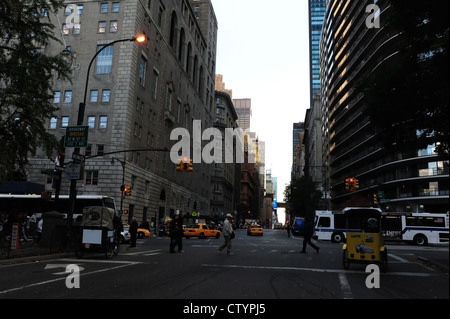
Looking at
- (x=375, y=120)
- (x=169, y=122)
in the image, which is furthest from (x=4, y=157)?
(x=169, y=122)

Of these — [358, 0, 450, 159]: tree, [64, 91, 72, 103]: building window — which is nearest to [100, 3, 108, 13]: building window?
[64, 91, 72, 103]: building window

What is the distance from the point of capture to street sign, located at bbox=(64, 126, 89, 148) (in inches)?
676

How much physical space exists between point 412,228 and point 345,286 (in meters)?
28.4

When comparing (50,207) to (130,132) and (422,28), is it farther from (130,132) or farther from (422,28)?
(422,28)

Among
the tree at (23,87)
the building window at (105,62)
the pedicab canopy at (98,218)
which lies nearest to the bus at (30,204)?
the tree at (23,87)

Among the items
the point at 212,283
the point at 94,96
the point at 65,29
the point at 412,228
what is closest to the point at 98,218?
the point at 212,283

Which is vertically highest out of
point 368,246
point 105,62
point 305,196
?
point 105,62

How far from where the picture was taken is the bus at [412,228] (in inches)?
1256

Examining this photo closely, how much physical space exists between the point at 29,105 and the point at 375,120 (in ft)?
49.0

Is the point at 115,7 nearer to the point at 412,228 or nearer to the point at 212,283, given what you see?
the point at 412,228

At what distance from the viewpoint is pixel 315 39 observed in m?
192

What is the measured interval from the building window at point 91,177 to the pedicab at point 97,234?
28.3m

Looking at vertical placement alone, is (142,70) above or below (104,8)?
below

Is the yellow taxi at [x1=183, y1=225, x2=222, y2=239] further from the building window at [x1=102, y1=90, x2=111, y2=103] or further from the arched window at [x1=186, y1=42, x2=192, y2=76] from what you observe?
the arched window at [x1=186, y1=42, x2=192, y2=76]
